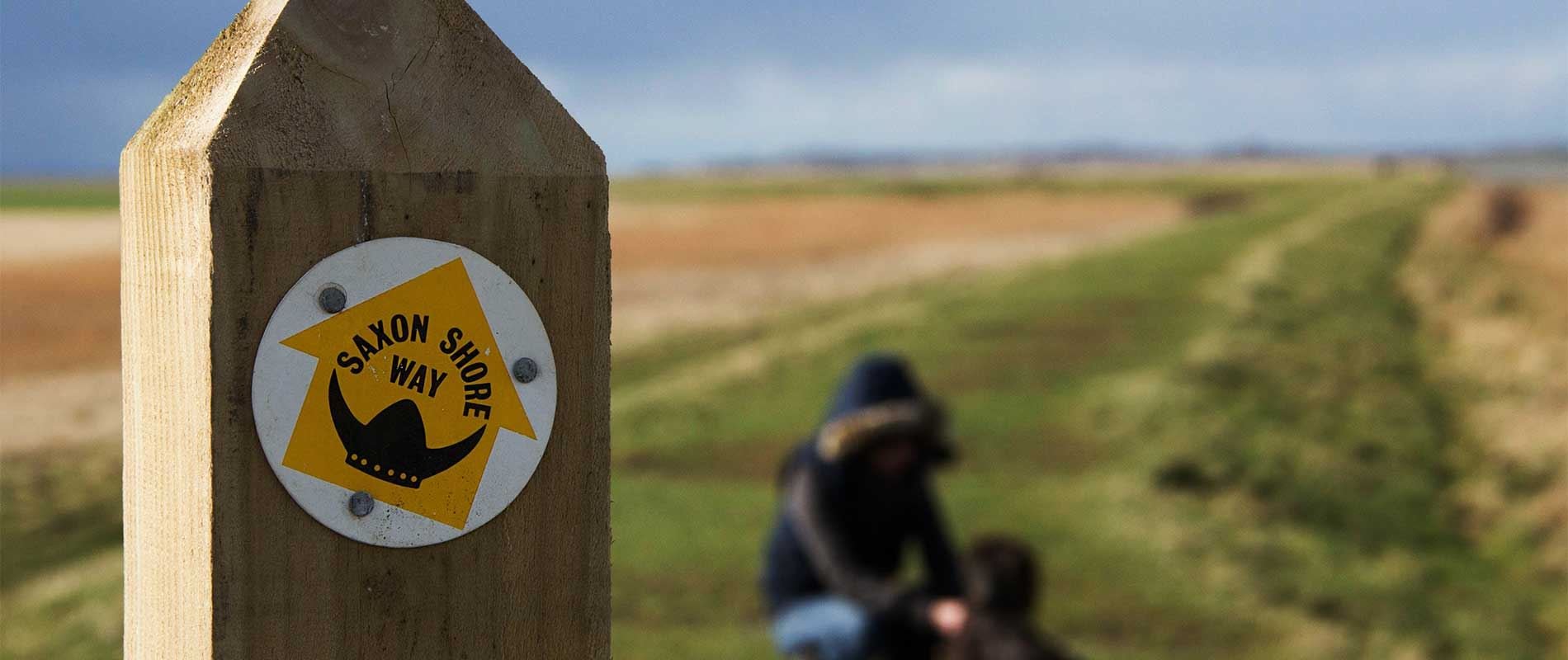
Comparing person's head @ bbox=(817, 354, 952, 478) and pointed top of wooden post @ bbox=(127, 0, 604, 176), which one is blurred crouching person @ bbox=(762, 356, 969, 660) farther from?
pointed top of wooden post @ bbox=(127, 0, 604, 176)

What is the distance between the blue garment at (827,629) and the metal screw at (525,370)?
8.63ft

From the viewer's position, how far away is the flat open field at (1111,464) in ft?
23.9

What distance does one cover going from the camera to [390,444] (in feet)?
4.22

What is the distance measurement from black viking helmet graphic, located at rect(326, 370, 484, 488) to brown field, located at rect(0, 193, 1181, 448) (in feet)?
38.1

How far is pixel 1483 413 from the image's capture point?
12375 millimetres

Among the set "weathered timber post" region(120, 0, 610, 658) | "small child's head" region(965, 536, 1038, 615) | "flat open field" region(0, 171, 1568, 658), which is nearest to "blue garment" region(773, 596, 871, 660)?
"small child's head" region(965, 536, 1038, 615)

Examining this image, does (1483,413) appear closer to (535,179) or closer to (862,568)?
(862,568)

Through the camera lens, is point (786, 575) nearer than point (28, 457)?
Yes

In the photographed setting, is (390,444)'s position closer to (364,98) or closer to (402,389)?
(402,389)

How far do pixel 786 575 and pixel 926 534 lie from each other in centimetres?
43

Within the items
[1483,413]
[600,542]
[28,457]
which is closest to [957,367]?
[1483,413]

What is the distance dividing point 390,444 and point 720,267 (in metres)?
30.7

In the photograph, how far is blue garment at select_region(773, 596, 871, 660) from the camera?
12.6 feet

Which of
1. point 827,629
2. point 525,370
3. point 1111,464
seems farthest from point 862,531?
point 1111,464
